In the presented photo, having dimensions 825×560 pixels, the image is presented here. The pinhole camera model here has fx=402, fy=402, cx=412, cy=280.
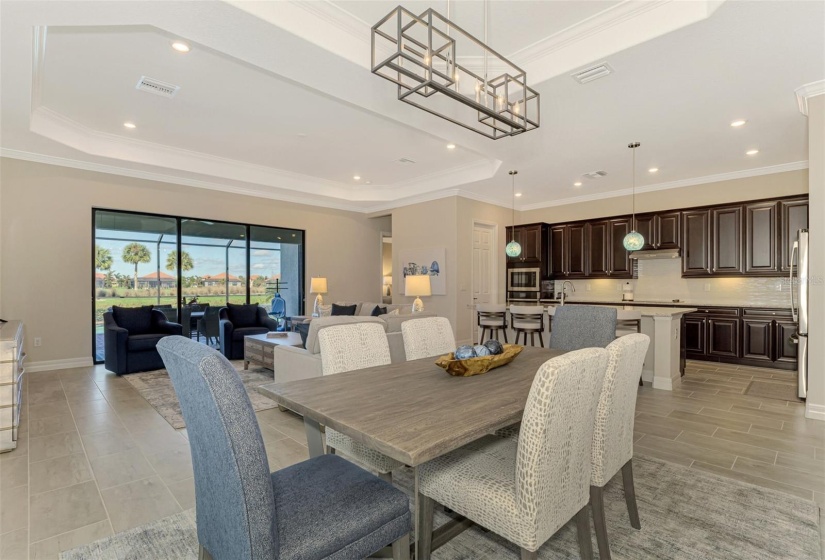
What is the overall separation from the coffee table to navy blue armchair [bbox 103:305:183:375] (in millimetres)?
1086

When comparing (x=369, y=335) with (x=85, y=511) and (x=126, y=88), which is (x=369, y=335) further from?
(x=126, y=88)

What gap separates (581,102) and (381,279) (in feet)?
20.2

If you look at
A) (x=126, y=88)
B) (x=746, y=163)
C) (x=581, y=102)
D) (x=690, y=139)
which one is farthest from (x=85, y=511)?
(x=746, y=163)

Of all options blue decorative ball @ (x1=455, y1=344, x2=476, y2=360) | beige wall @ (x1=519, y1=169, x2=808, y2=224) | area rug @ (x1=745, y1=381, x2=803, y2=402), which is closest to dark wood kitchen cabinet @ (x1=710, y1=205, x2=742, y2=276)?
beige wall @ (x1=519, y1=169, x2=808, y2=224)

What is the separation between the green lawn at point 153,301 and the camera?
19.4 ft

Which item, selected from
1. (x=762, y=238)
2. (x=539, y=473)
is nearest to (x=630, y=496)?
(x=539, y=473)

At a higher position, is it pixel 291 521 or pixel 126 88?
pixel 126 88

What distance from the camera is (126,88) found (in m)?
3.94

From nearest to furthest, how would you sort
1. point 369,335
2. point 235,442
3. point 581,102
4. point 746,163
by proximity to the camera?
point 235,442 < point 369,335 < point 581,102 < point 746,163

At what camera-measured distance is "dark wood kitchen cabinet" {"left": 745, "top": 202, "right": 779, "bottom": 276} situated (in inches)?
225

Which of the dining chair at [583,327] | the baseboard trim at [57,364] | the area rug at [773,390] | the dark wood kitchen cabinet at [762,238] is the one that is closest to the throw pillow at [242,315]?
the baseboard trim at [57,364]

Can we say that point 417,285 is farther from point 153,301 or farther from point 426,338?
point 153,301

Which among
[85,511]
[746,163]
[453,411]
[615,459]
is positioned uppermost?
[746,163]

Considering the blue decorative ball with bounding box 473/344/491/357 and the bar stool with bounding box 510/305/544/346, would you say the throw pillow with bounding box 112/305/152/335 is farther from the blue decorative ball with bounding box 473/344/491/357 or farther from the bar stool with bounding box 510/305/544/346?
the blue decorative ball with bounding box 473/344/491/357
